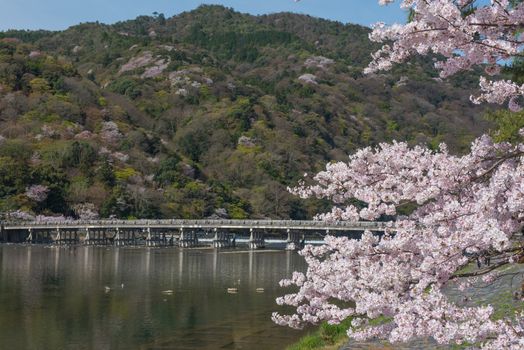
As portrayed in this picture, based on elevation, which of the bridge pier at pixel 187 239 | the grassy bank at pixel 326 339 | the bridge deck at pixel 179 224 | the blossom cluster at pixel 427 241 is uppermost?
the blossom cluster at pixel 427 241

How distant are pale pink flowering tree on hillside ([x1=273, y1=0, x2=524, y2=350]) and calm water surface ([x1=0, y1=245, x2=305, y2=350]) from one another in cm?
1126

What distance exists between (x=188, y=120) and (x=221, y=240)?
44.9 m

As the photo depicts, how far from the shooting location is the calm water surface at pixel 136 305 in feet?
56.6

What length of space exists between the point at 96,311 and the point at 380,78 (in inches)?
5262

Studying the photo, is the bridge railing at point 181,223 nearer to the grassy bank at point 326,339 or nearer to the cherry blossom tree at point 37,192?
the cherry blossom tree at point 37,192

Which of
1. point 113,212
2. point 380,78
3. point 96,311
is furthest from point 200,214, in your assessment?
point 380,78

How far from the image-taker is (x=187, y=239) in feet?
203

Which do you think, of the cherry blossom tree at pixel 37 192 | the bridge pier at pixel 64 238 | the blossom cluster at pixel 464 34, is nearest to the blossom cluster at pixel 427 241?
the blossom cluster at pixel 464 34

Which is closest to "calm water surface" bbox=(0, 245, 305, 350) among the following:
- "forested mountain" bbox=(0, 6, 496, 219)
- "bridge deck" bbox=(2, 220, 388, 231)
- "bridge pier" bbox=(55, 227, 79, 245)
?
"bridge deck" bbox=(2, 220, 388, 231)

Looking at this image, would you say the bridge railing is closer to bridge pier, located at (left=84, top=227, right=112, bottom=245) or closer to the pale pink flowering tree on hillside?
bridge pier, located at (left=84, top=227, right=112, bottom=245)

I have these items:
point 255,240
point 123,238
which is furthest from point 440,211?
point 123,238

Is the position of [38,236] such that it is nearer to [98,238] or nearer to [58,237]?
[58,237]

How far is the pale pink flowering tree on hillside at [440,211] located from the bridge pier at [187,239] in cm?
5360

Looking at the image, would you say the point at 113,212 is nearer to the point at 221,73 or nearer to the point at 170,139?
the point at 170,139
